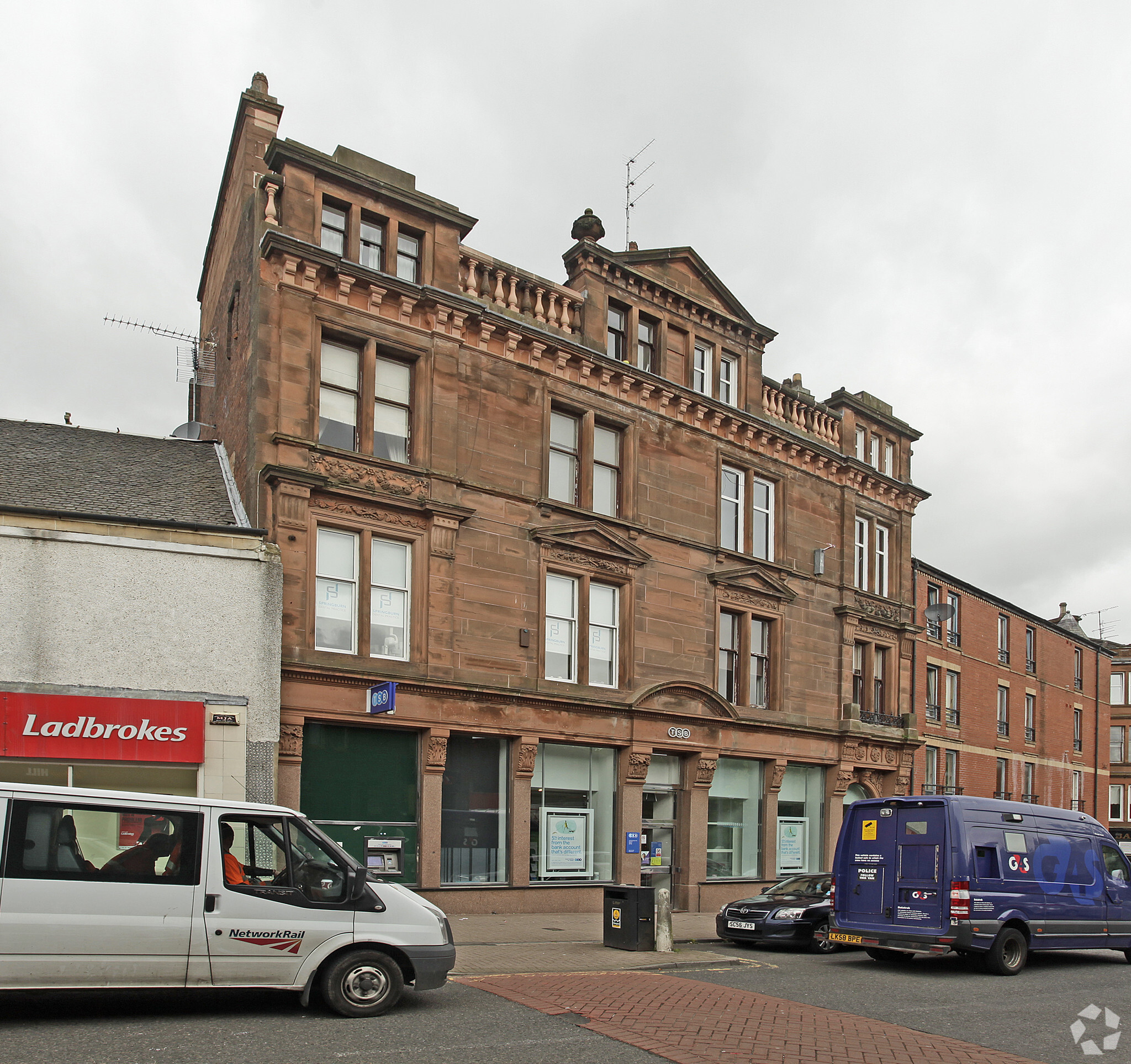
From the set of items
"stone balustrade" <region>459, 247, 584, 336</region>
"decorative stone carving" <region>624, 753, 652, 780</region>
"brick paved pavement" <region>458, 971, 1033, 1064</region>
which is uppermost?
"stone balustrade" <region>459, 247, 584, 336</region>

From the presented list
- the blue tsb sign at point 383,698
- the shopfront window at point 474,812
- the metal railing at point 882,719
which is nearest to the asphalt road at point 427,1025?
the blue tsb sign at point 383,698

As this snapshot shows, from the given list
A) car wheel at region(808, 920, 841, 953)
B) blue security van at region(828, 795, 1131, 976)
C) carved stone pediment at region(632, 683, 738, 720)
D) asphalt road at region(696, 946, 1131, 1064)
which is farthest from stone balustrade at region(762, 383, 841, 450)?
asphalt road at region(696, 946, 1131, 1064)

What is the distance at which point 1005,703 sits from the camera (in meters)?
40.6

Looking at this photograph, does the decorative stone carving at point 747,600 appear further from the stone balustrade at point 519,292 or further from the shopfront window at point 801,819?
the stone balustrade at point 519,292

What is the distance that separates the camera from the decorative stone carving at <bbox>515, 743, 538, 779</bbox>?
2136 cm

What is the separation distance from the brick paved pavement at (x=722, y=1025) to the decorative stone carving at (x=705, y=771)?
1134cm

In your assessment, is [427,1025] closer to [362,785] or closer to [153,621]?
[153,621]

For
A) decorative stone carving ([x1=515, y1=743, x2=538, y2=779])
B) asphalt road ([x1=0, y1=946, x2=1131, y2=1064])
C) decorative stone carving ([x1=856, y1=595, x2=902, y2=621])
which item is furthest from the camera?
decorative stone carving ([x1=856, y1=595, x2=902, y2=621])

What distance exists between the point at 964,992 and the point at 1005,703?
29353mm

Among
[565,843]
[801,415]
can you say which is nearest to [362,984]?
[565,843]

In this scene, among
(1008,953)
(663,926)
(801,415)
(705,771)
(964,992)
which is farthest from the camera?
(801,415)

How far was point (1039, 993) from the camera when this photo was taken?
13250 millimetres

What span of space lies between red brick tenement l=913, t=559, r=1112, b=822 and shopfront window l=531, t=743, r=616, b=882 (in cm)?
1286

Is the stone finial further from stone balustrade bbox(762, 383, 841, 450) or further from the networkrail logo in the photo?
the networkrail logo
